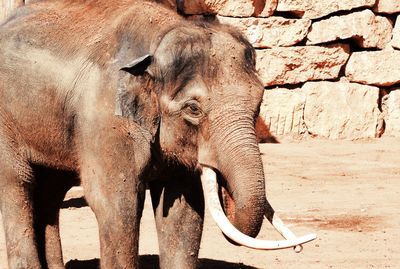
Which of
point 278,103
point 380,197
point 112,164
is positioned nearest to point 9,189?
point 112,164

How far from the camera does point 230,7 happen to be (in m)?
15.4

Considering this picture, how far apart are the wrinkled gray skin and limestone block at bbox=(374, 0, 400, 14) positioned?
28.1ft

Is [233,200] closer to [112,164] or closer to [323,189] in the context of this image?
[112,164]

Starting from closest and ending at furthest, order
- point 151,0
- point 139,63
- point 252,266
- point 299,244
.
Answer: point 299,244 → point 139,63 → point 151,0 → point 252,266

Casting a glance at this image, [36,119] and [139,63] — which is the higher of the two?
[139,63]

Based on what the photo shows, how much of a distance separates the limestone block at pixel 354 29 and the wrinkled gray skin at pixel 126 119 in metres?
8.14

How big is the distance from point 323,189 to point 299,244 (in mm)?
6106

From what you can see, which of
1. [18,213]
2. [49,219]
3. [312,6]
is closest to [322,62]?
[312,6]

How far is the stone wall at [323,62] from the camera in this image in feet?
50.3

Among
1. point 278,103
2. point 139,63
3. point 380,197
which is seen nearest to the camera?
point 139,63

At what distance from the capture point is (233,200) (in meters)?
6.52

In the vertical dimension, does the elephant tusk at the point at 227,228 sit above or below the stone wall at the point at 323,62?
above

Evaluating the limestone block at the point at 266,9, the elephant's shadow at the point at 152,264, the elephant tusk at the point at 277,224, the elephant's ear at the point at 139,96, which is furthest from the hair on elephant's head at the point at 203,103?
the limestone block at the point at 266,9

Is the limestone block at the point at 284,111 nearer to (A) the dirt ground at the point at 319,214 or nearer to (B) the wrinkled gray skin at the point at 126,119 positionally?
(A) the dirt ground at the point at 319,214
